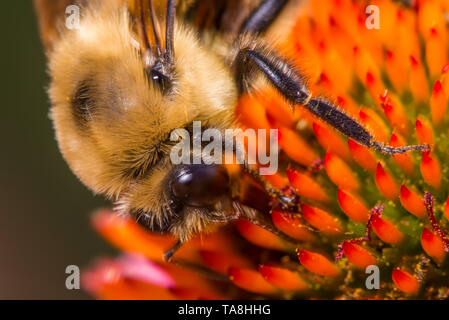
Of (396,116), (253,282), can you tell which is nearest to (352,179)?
(396,116)

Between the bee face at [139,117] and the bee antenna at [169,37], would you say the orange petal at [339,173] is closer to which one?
the bee face at [139,117]

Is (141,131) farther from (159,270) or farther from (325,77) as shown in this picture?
(159,270)

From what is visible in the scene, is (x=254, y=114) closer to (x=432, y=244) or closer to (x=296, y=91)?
(x=296, y=91)

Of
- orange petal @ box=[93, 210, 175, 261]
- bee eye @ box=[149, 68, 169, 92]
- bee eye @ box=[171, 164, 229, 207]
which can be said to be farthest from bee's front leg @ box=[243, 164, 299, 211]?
orange petal @ box=[93, 210, 175, 261]

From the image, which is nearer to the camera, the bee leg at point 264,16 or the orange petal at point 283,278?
the orange petal at point 283,278

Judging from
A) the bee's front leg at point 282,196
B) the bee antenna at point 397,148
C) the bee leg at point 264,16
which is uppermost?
the bee leg at point 264,16

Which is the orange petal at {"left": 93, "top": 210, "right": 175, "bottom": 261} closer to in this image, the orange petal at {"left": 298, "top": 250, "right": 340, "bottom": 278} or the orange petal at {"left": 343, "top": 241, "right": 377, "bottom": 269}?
the orange petal at {"left": 298, "top": 250, "right": 340, "bottom": 278}

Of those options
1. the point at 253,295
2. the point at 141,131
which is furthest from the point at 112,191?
the point at 253,295

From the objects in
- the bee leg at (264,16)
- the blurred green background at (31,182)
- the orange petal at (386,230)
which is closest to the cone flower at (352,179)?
the orange petal at (386,230)
